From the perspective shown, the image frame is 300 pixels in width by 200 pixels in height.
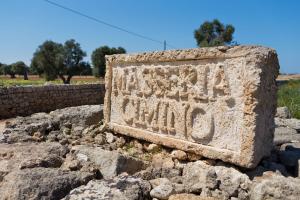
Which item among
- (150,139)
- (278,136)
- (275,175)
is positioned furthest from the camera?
(278,136)

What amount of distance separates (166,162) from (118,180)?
35.3 inches

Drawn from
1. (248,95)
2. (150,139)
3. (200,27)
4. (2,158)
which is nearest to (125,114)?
(150,139)

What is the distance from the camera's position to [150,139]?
188 inches

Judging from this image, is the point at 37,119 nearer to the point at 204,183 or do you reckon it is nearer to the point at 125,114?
the point at 125,114

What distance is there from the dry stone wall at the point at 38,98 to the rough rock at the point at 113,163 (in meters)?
7.51

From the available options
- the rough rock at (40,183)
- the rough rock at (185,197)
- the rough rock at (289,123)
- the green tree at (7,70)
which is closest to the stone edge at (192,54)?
the rough rock at (185,197)

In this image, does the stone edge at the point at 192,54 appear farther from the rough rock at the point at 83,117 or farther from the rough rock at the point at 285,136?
the rough rock at the point at 285,136

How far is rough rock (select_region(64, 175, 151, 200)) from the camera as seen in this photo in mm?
3232

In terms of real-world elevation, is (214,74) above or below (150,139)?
above

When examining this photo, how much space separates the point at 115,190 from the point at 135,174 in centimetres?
51

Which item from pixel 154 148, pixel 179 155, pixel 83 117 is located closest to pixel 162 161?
pixel 179 155

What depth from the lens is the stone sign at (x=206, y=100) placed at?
3633 millimetres

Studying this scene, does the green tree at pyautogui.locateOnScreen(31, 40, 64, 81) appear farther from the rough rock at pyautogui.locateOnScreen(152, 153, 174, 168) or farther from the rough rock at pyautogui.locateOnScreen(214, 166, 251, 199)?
the rough rock at pyautogui.locateOnScreen(214, 166, 251, 199)

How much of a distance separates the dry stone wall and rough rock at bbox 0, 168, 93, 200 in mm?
7724
